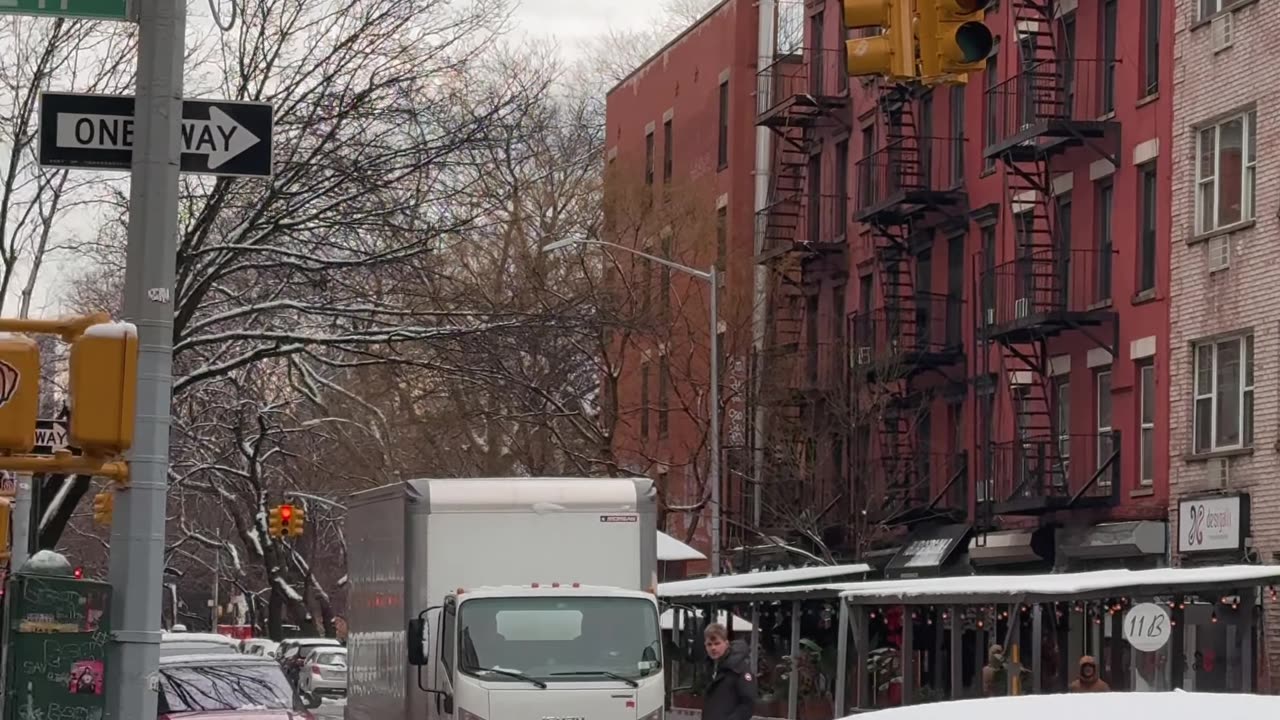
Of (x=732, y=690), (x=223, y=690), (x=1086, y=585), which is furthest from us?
(x=1086, y=585)

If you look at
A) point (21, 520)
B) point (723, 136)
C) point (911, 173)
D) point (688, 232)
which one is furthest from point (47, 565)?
point (723, 136)

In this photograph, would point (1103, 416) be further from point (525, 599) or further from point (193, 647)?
point (525, 599)

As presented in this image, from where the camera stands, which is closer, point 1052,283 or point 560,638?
point 560,638

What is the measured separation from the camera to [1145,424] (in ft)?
122

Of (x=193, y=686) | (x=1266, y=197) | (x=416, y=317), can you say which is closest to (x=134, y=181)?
(x=193, y=686)

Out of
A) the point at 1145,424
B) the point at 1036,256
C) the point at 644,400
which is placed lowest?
the point at 1145,424

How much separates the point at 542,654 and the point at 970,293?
25.4m

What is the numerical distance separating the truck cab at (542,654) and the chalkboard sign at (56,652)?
6.93m

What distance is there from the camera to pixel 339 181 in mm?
23047

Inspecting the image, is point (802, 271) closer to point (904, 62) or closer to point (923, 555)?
point (923, 555)

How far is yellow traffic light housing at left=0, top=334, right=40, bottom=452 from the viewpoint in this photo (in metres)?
8.39

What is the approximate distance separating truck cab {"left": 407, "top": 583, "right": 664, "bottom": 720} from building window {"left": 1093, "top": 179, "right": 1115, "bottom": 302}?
21064 mm

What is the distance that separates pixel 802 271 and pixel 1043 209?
37.8ft

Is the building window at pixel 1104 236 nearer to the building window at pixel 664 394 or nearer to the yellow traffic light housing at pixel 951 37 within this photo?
the building window at pixel 664 394
